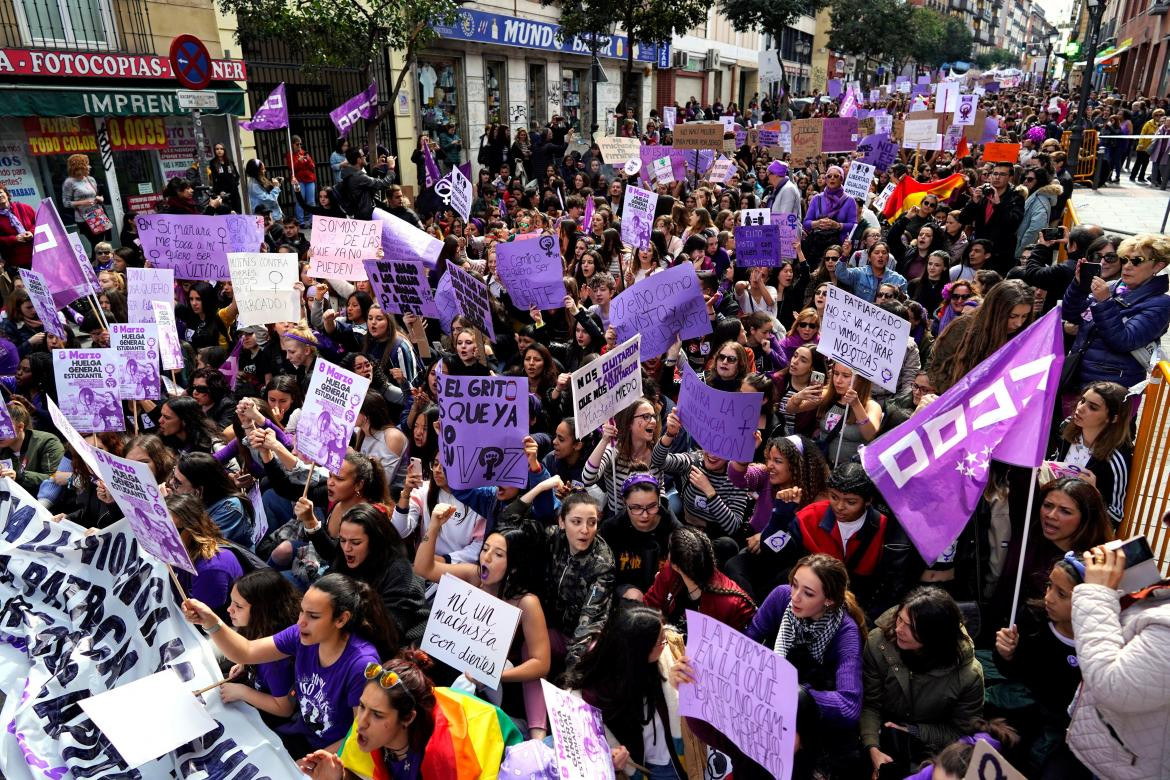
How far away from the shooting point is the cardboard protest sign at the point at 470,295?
720cm

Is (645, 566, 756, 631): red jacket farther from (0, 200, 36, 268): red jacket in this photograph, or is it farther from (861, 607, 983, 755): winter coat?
(0, 200, 36, 268): red jacket

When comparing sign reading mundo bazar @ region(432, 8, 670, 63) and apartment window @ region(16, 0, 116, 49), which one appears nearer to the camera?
apartment window @ region(16, 0, 116, 49)

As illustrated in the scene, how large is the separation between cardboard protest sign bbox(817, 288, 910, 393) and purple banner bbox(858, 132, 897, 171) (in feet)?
37.8

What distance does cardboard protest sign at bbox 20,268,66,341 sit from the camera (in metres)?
7.21

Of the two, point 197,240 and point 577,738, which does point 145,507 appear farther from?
point 197,240

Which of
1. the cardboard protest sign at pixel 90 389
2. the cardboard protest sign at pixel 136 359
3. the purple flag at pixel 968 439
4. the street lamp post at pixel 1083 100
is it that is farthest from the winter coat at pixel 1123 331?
the street lamp post at pixel 1083 100

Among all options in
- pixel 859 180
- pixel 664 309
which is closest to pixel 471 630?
pixel 664 309

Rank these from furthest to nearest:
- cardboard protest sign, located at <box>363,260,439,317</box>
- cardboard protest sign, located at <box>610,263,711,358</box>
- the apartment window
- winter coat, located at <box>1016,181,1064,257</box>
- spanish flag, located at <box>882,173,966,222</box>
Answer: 1. the apartment window
2. spanish flag, located at <box>882,173,966,222</box>
3. winter coat, located at <box>1016,181,1064,257</box>
4. cardboard protest sign, located at <box>363,260,439,317</box>
5. cardboard protest sign, located at <box>610,263,711,358</box>

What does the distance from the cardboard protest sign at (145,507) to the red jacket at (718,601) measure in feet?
7.27

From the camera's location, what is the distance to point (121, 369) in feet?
19.9

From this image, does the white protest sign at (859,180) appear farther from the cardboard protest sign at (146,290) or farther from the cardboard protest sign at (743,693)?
the cardboard protest sign at (743,693)

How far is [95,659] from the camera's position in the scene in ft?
13.1

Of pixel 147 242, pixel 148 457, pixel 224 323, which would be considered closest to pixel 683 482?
pixel 148 457

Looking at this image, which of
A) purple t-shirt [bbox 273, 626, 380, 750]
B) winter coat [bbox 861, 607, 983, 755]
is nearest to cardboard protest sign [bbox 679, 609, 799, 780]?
winter coat [bbox 861, 607, 983, 755]
